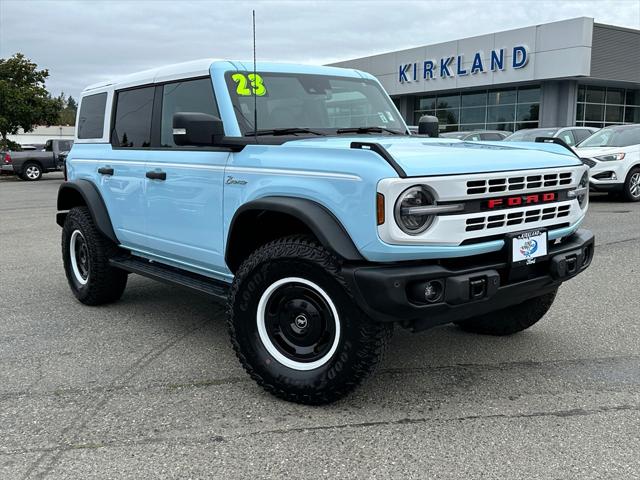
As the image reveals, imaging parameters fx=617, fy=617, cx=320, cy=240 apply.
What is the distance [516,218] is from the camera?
3.30 m

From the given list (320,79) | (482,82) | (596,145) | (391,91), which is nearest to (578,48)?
(482,82)

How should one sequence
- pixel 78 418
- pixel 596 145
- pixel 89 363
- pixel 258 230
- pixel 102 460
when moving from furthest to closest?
pixel 596 145
pixel 89 363
pixel 258 230
pixel 78 418
pixel 102 460

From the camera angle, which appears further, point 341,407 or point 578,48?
point 578,48

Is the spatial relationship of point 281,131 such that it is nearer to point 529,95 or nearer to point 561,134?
point 561,134

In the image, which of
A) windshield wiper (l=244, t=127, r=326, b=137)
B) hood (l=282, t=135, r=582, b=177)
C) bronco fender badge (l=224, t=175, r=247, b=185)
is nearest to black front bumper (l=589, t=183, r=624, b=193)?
hood (l=282, t=135, r=582, b=177)

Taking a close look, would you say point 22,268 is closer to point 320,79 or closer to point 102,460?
point 320,79

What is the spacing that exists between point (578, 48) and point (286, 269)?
28765 millimetres

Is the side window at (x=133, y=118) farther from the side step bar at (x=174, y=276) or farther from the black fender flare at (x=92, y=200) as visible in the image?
the side step bar at (x=174, y=276)

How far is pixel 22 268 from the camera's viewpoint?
7.21m

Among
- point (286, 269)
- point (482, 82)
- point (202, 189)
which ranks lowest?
point (286, 269)

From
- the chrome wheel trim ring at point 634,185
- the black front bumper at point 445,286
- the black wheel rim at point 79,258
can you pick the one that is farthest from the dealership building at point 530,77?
the black front bumper at point 445,286

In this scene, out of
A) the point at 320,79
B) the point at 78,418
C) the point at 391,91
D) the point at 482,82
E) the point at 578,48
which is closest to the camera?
the point at 78,418

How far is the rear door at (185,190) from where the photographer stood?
394 centimetres

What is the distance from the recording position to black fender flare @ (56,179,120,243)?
5137 millimetres
